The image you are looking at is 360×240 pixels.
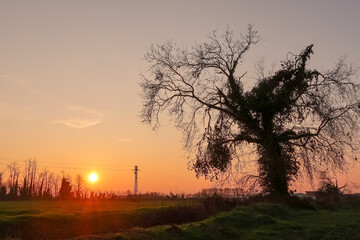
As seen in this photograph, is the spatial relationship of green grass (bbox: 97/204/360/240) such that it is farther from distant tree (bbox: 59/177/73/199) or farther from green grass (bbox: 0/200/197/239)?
distant tree (bbox: 59/177/73/199)

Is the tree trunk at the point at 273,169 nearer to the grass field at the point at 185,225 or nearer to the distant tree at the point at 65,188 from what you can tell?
the grass field at the point at 185,225

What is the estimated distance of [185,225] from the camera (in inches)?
675

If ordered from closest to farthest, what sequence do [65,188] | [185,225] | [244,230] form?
1. [185,225]
2. [244,230]
3. [65,188]

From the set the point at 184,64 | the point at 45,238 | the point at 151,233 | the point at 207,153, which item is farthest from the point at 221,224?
the point at 184,64

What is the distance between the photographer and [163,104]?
34.8 meters

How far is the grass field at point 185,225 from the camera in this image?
614 inches

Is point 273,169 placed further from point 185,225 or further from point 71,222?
point 71,222

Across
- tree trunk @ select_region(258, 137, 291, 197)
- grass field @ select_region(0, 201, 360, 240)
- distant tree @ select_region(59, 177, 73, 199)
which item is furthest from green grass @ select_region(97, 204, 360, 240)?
distant tree @ select_region(59, 177, 73, 199)

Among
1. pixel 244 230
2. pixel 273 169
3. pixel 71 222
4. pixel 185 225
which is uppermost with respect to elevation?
pixel 273 169

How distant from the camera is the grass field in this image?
51.1 ft

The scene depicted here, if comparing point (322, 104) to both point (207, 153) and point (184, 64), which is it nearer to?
point (207, 153)

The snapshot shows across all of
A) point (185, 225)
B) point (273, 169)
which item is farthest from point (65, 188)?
point (185, 225)

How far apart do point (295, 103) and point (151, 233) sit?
22.7m

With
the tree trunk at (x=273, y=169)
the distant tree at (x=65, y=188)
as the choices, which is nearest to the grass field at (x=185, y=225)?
the tree trunk at (x=273, y=169)
